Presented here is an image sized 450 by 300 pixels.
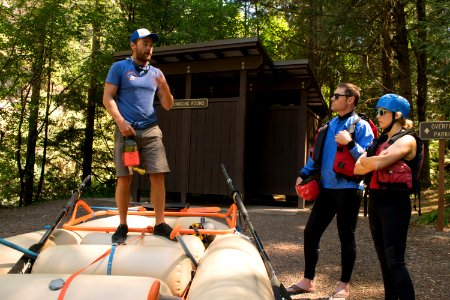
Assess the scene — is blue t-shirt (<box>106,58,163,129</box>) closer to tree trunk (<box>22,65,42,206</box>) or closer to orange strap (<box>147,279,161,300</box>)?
orange strap (<box>147,279,161,300</box>)

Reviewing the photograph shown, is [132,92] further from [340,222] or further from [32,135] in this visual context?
[32,135]

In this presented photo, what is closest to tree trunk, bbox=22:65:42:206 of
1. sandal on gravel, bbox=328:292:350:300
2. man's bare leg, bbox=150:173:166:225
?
man's bare leg, bbox=150:173:166:225

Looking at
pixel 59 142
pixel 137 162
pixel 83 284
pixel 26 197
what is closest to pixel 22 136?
pixel 59 142

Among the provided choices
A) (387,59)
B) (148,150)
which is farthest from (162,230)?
(387,59)

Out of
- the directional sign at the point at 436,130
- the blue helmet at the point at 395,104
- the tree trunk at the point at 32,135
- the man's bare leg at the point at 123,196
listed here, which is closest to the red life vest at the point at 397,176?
the blue helmet at the point at 395,104

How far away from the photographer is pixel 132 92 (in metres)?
3.33

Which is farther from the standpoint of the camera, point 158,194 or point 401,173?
point 158,194

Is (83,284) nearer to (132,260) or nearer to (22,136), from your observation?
(132,260)

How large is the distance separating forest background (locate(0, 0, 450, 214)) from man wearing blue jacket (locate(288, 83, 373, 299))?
7.42 m

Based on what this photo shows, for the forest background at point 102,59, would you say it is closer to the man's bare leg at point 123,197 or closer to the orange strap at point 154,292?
the man's bare leg at point 123,197

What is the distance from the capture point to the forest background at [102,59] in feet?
39.9

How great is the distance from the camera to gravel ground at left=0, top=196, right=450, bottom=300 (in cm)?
416

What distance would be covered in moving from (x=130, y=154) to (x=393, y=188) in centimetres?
204

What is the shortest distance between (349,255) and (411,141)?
1.26 meters
